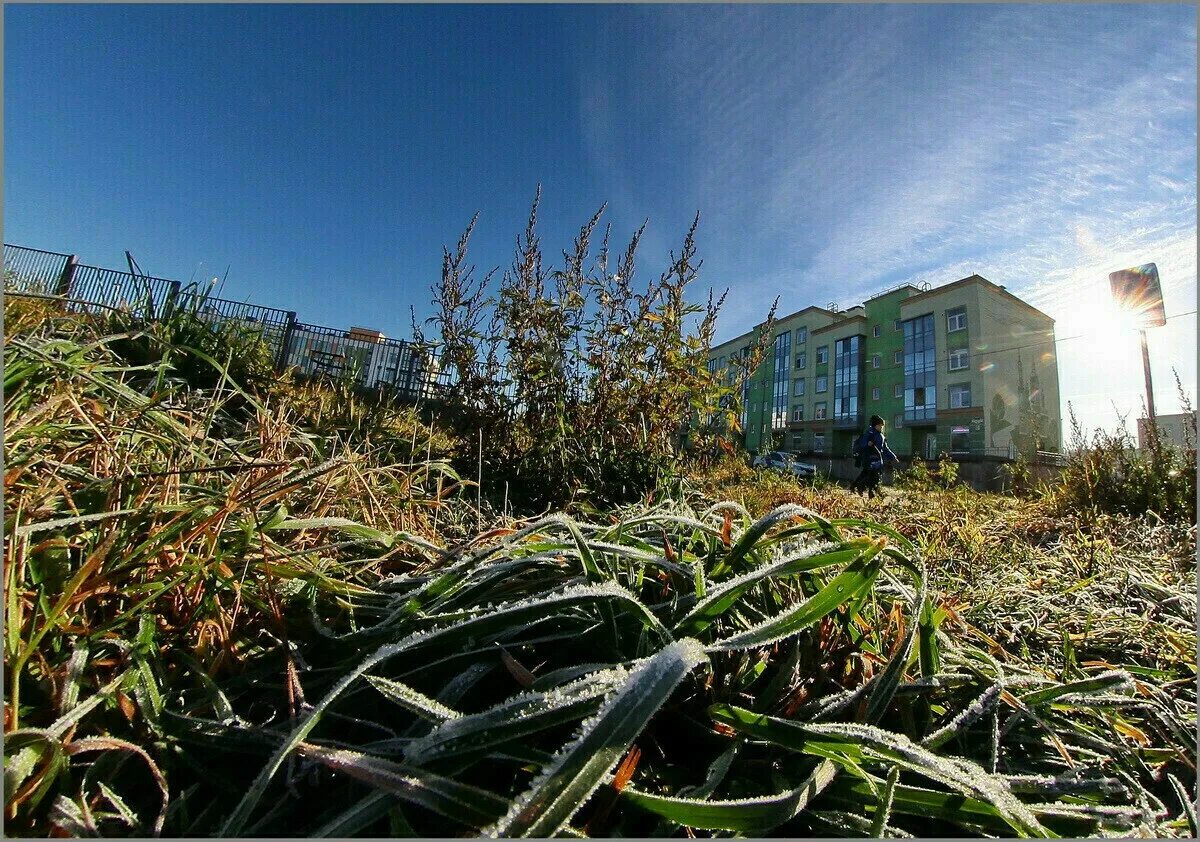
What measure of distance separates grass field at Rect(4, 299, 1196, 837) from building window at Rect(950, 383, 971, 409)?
43.3 metres

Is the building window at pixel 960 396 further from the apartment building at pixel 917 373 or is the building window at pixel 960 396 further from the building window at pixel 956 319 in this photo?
the building window at pixel 956 319

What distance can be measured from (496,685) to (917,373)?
47334 millimetres

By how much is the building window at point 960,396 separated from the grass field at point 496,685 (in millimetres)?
43327

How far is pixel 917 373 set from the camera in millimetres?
40469

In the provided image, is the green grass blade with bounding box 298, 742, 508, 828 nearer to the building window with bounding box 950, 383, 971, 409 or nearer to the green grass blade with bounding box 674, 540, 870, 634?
the green grass blade with bounding box 674, 540, 870, 634

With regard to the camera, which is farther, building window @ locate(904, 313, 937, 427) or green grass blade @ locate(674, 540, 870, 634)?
building window @ locate(904, 313, 937, 427)

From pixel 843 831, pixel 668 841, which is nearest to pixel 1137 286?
pixel 843 831

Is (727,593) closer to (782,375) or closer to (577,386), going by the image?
(577,386)

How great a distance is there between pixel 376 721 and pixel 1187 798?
1.03 m

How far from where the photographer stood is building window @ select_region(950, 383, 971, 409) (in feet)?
119

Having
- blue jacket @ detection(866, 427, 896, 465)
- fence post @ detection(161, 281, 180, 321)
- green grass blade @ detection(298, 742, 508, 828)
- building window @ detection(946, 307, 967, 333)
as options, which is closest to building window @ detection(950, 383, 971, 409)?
building window @ detection(946, 307, 967, 333)

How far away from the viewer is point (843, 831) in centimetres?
52

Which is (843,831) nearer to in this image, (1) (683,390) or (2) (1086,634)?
(2) (1086,634)

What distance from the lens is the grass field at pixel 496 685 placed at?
50 cm
